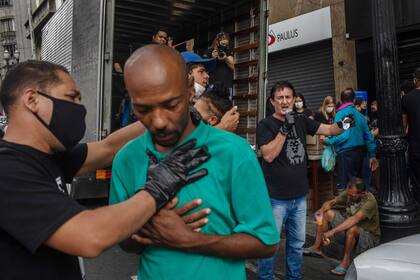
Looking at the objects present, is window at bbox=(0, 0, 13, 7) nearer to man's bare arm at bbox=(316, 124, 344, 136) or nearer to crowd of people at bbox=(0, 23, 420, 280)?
man's bare arm at bbox=(316, 124, 344, 136)

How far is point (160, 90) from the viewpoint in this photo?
1.53 meters

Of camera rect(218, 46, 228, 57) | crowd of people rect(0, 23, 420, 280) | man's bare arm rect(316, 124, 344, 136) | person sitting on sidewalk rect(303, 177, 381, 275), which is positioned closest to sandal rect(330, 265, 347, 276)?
person sitting on sidewalk rect(303, 177, 381, 275)

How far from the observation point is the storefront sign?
11.6 m

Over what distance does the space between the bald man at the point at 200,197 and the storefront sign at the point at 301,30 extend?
10764 millimetres

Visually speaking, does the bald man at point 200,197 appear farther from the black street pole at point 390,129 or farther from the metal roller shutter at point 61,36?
the metal roller shutter at point 61,36

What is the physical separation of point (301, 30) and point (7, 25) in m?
56.8

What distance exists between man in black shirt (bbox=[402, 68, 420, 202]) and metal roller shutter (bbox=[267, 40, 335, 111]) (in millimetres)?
5813

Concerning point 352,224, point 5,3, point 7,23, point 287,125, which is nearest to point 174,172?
point 287,125

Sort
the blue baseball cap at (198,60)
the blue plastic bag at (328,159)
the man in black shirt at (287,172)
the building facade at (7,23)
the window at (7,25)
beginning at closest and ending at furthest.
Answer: the man in black shirt at (287,172), the blue baseball cap at (198,60), the blue plastic bag at (328,159), the building facade at (7,23), the window at (7,25)

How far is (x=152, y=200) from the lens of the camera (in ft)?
4.99

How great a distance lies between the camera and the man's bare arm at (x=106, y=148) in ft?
7.73

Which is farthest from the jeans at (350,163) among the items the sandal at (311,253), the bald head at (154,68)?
the bald head at (154,68)

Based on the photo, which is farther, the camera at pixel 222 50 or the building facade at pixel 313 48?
the building facade at pixel 313 48

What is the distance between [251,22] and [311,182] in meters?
2.75
